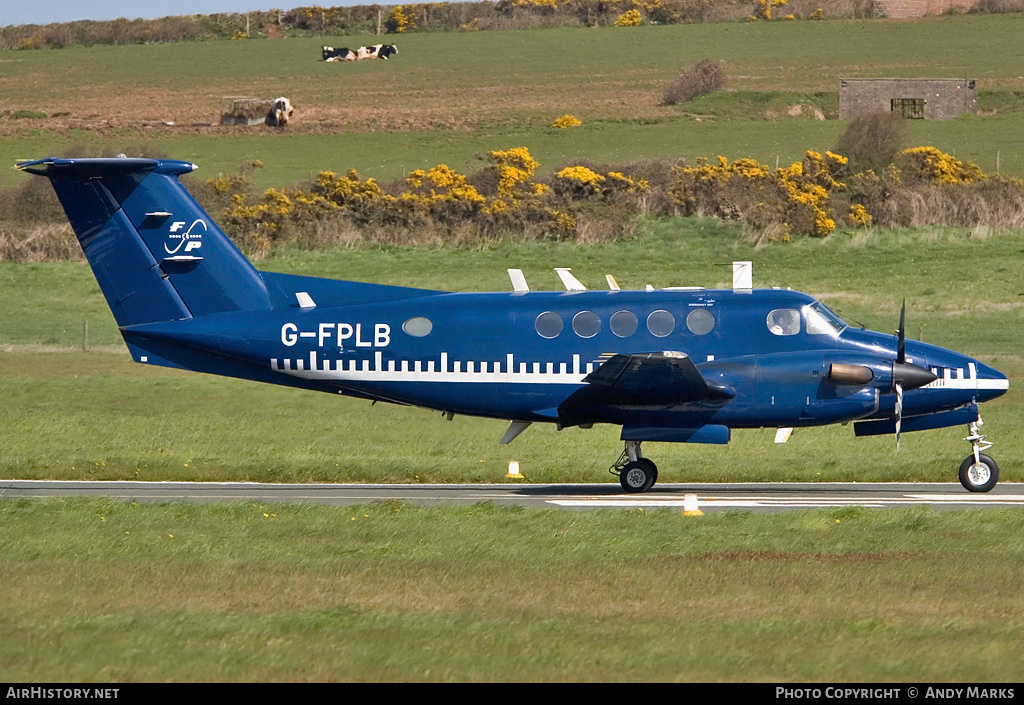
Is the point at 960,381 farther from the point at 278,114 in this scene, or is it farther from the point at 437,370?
the point at 278,114

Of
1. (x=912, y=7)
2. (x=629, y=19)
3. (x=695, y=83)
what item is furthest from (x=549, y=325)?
(x=629, y=19)

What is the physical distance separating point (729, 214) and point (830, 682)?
43.4 meters

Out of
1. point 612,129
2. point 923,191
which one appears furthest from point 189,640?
point 612,129

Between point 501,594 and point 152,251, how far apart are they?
11.3 m

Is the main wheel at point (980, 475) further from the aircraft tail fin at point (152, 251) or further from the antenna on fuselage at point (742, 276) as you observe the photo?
the aircraft tail fin at point (152, 251)

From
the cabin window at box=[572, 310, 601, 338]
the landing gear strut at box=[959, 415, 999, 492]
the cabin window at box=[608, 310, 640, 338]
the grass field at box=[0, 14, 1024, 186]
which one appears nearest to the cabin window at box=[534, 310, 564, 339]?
the cabin window at box=[572, 310, 601, 338]

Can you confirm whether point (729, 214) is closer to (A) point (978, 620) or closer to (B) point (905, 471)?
(B) point (905, 471)

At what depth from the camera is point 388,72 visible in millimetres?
89125

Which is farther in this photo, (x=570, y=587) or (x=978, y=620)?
(x=570, y=587)

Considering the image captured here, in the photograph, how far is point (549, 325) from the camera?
21406mm

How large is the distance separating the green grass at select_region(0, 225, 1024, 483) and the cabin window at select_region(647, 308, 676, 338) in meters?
3.82

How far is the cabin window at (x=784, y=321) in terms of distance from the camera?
69.0 ft

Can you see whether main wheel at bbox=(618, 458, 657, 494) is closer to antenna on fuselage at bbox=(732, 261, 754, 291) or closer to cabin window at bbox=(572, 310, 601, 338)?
cabin window at bbox=(572, 310, 601, 338)
